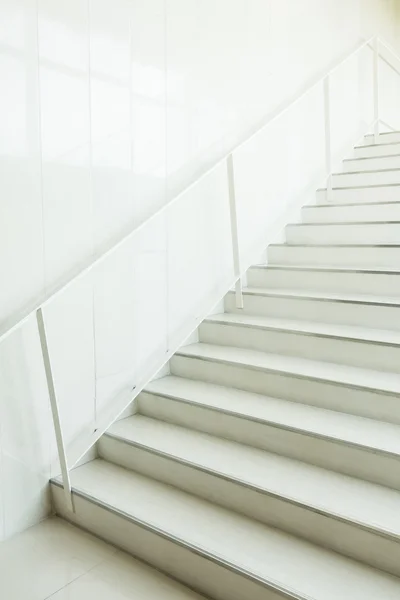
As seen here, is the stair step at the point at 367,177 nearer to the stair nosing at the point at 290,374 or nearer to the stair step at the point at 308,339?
the stair step at the point at 308,339

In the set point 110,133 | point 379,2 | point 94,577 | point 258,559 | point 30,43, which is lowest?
point 94,577

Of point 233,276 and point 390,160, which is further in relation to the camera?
point 390,160

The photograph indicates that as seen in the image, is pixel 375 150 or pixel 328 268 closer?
pixel 328 268

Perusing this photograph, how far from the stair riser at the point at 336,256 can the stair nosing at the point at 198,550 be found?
6.51 ft

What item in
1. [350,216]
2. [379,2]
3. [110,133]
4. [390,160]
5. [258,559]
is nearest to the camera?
[258,559]

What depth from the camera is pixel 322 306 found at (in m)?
2.99

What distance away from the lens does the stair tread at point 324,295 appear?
2.87 metres

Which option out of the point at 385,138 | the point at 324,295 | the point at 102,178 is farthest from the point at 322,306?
the point at 385,138

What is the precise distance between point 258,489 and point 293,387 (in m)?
0.61

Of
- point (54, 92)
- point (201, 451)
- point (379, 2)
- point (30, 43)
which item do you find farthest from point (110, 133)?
point (379, 2)

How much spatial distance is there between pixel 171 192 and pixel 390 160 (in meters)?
2.07

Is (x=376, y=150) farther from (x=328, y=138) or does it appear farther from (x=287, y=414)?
(x=287, y=414)

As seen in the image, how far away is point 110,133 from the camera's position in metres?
2.63

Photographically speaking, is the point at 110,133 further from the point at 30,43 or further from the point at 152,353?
the point at 152,353
